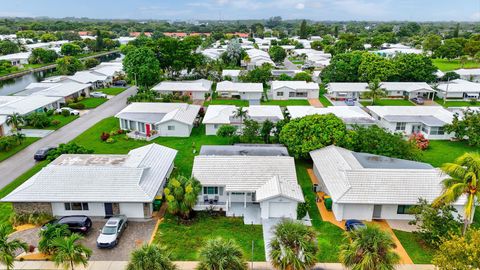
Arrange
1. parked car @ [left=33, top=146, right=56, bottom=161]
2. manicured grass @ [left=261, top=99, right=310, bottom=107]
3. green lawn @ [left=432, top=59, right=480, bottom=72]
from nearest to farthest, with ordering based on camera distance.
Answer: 1. parked car @ [left=33, top=146, right=56, bottom=161]
2. manicured grass @ [left=261, top=99, right=310, bottom=107]
3. green lawn @ [left=432, top=59, right=480, bottom=72]

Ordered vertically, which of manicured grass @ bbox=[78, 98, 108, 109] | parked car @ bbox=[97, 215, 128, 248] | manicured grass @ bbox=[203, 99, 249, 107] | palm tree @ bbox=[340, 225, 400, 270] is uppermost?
palm tree @ bbox=[340, 225, 400, 270]

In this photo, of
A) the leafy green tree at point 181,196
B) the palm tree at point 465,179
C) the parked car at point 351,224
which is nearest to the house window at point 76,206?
Answer: the leafy green tree at point 181,196

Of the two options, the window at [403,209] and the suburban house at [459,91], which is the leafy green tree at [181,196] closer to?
the window at [403,209]

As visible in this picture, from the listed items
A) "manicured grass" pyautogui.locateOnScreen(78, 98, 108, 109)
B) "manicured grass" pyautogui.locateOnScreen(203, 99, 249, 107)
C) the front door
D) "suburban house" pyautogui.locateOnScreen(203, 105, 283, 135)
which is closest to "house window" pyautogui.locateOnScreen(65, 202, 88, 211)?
the front door

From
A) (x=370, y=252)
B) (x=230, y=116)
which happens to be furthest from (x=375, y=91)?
(x=370, y=252)

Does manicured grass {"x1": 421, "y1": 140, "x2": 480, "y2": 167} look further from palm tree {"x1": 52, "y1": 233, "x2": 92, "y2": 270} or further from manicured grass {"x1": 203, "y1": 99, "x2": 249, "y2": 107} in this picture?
palm tree {"x1": 52, "y1": 233, "x2": 92, "y2": 270}

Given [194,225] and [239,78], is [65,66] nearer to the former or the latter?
[239,78]
